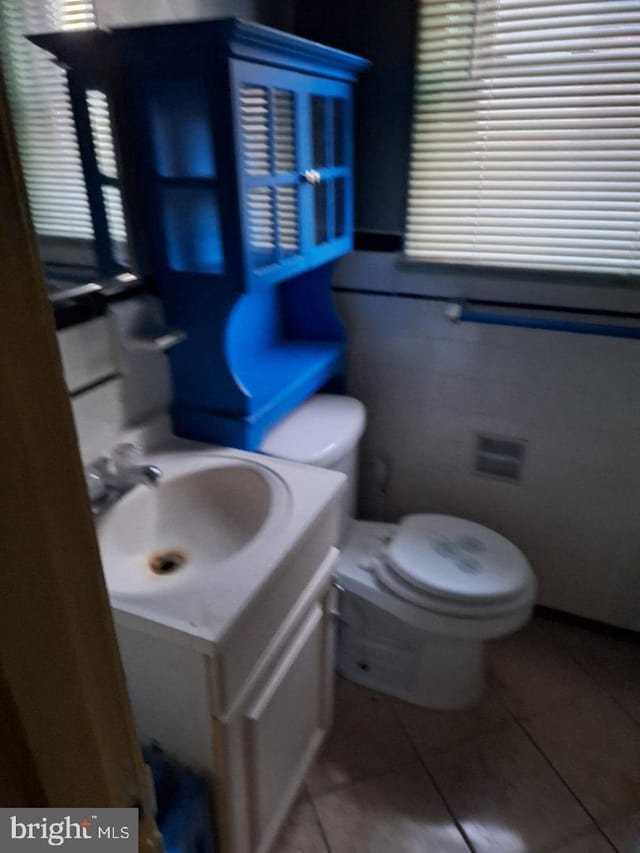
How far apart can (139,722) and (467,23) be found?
5.52 feet

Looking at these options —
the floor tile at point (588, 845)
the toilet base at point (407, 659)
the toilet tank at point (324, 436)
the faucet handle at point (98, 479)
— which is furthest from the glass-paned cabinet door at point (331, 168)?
the floor tile at point (588, 845)

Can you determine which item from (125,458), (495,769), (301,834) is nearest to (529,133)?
(125,458)

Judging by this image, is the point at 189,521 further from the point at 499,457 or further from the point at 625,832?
the point at 625,832

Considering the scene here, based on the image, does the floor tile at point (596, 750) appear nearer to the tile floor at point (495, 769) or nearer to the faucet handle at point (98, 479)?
the tile floor at point (495, 769)

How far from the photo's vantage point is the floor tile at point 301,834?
1.36m

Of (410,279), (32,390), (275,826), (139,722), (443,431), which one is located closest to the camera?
(32,390)

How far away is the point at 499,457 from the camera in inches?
72.9

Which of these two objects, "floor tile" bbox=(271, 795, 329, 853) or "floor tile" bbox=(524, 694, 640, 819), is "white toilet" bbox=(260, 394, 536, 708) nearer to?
"floor tile" bbox=(524, 694, 640, 819)

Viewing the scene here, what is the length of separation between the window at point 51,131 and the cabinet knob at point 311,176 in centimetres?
40

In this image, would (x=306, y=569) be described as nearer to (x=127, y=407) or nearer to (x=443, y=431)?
(x=127, y=407)

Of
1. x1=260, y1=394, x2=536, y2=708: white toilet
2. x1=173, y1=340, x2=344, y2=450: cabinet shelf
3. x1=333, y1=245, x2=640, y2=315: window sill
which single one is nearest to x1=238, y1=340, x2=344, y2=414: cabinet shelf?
x1=173, y1=340, x2=344, y2=450: cabinet shelf

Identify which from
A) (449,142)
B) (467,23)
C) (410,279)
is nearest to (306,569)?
(410,279)

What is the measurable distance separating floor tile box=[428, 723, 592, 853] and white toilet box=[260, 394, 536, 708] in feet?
0.51

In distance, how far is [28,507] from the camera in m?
0.38
